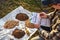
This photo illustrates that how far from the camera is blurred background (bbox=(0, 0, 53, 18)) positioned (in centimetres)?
162

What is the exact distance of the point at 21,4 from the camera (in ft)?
5.52

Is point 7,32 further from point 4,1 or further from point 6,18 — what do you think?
point 4,1

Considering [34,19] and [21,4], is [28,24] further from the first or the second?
[21,4]

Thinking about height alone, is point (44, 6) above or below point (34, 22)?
above

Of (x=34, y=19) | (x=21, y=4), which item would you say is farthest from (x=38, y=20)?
(x=21, y=4)

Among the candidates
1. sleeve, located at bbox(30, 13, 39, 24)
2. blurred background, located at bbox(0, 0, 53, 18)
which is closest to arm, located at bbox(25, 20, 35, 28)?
sleeve, located at bbox(30, 13, 39, 24)

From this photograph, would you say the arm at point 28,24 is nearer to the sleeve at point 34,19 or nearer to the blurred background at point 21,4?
the sleeve at point 34,19

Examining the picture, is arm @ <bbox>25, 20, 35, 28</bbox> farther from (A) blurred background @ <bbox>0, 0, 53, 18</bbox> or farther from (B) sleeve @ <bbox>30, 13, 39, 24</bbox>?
(A) blurred background @ <bbox>0, 0, 53, 18</bbox>

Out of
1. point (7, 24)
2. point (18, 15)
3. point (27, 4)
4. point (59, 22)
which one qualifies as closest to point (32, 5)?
point (27, 4)

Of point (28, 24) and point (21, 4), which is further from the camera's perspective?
point (21, 4)

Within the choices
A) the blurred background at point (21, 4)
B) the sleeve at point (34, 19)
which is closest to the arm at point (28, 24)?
the sleeve at point (34, 19)

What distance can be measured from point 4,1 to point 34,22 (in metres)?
0.43

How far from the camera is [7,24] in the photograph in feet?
4.82

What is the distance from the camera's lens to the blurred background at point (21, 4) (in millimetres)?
1621
